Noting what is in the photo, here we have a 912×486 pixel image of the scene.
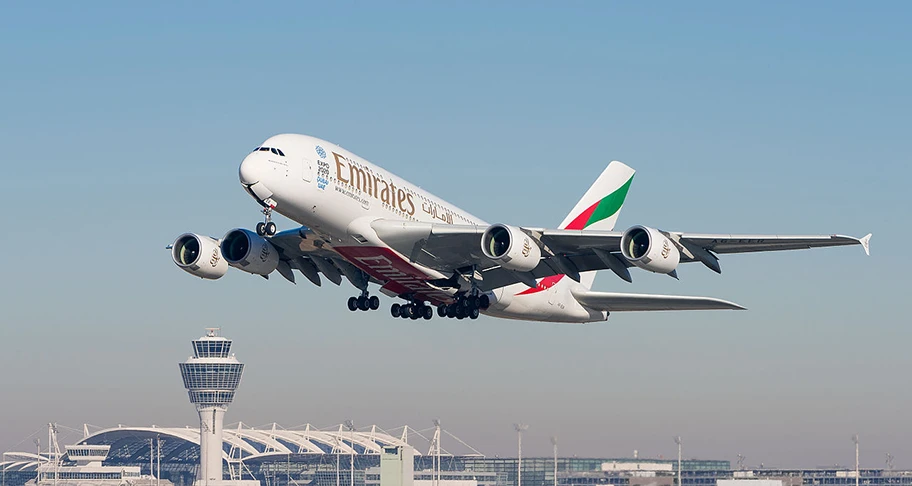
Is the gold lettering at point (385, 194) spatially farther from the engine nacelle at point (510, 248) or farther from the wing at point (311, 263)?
the engine nacelle at point (510, 248)

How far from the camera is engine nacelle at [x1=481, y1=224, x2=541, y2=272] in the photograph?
42812 millimetres

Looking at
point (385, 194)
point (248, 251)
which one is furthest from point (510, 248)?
point (248, 251)

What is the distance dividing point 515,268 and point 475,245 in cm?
196

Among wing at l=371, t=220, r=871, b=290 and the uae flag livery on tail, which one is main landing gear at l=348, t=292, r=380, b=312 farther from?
the uae flag livery on tail

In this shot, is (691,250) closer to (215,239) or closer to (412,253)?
(412,253)

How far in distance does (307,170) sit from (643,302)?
61.5 feet

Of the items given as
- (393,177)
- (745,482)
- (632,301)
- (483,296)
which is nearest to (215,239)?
(393,177)

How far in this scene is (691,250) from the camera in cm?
4350

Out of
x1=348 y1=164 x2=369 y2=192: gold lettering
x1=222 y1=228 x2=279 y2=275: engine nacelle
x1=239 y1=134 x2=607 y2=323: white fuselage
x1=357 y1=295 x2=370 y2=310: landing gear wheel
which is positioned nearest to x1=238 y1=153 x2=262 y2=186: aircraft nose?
x1=239 y1=134 x2=607 y2=323: white fuselage

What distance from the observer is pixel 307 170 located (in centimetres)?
4066

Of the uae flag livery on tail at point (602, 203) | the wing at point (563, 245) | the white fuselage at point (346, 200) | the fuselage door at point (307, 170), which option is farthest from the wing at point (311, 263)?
the uae flag livery on tail at point (602, 203)

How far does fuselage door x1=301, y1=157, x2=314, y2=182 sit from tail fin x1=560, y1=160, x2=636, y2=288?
20.0 m

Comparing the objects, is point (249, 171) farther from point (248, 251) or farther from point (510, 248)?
point (510, 248)

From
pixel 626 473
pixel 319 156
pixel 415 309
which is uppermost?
pixel 319 156
